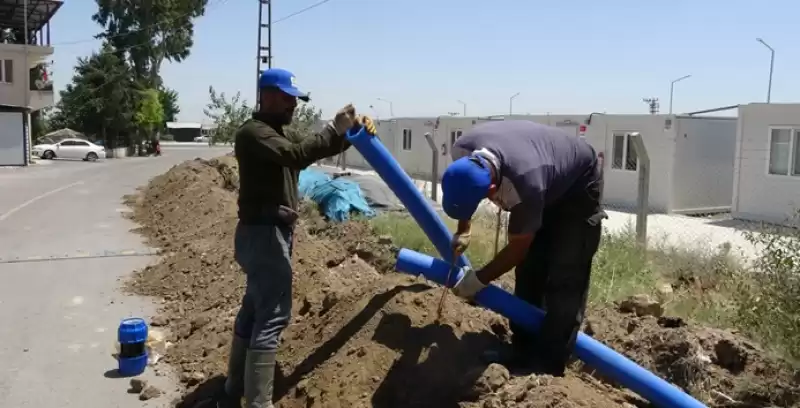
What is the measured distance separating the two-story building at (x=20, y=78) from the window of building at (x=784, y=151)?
108 ft

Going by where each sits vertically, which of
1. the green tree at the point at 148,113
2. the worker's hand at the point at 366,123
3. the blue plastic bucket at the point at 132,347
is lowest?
the blue plastic bucket at the point at 132,347

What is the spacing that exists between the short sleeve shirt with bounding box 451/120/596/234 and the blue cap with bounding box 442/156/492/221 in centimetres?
11

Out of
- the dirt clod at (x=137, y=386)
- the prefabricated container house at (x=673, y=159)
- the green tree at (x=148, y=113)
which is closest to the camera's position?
the dirt clod at (x=137, y=386)

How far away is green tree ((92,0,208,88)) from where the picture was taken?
51.9 metres

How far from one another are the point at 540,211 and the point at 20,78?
38730 millimetres

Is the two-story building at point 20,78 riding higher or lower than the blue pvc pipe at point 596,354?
higher

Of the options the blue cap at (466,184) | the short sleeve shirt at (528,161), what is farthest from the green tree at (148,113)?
the blue cap at (466,184)

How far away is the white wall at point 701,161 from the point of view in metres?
19.4

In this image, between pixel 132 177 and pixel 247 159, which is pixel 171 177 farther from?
pixel 247 159

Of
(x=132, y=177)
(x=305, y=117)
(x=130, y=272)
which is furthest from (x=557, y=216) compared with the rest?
(x=132, y=177)

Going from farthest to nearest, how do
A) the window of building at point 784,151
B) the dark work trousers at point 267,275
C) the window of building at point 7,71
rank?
the window of building at point 7,71
the window of building at point 784,151
the dark work trousers at point 267,275

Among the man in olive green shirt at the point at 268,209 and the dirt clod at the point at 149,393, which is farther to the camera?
the dirt clod at the point at 149,393

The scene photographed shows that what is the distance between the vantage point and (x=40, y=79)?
3800cm

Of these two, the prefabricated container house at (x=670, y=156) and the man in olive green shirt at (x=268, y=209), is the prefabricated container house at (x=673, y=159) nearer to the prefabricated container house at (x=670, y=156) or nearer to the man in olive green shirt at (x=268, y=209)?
the prefabricated container house at (x=670, y=156)
